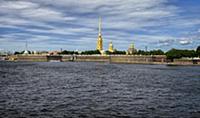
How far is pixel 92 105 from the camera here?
29.8 metres

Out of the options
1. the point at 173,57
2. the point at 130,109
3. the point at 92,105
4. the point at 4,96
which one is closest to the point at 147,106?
the point at 130,109

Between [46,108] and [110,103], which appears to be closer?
[46,108]

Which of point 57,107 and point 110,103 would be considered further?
point 110,103

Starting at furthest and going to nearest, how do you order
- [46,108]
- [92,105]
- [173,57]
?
[173,57] → [92,105] → [46,108]

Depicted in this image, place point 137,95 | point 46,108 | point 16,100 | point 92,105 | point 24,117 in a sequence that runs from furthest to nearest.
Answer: point 137,95 → point 16,100 → point 92,105 → point 46,108 → point 24,117

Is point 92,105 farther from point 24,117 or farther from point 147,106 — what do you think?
point 24,117

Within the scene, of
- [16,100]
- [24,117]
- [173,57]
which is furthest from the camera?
[173,57]

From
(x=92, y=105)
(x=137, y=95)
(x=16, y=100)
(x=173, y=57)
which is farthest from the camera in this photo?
(x=173, y=57)

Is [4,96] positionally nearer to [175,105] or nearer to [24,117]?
[24,117]

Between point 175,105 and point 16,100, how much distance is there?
44.1ft

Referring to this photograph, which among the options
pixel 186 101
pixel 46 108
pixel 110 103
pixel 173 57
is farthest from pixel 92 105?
pixel 173 57

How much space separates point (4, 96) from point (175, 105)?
15484mm

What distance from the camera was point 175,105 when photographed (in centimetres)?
3045

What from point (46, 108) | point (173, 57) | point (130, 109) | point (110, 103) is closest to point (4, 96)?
point (46, 108)
